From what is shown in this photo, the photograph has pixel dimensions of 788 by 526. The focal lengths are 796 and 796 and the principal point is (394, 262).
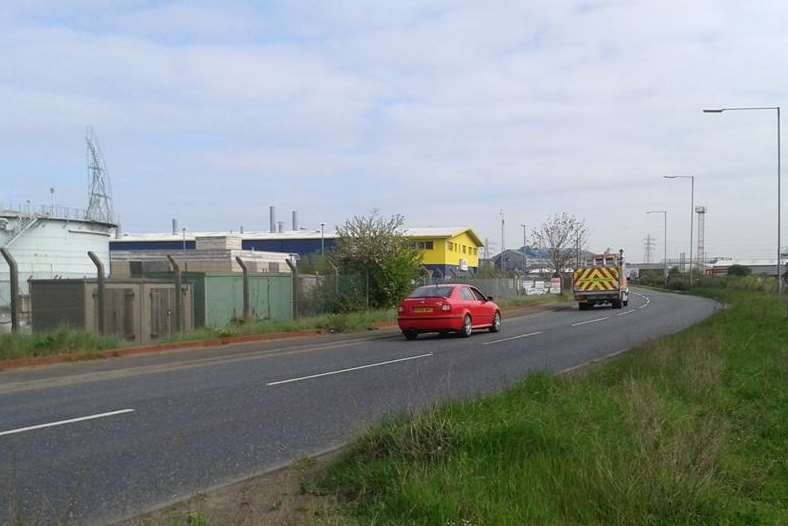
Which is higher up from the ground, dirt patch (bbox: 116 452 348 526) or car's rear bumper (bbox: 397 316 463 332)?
dirt patch (bbox: 116 452 348 526)

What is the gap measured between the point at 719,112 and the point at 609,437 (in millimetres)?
22322

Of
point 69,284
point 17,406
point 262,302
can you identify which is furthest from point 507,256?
point 17,406

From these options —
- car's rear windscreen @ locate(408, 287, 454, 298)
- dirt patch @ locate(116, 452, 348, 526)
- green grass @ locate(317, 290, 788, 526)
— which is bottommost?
dirt patch @ locate(116, 452, 348, 526)

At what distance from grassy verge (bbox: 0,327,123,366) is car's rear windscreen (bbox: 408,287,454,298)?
7822 millimetres

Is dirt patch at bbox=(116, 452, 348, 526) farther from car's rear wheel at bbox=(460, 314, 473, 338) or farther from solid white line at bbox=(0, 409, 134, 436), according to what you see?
car's rear wheel at bbox=(460, 314, 473, 338)

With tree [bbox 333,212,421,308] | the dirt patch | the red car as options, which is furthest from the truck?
the dirt patch

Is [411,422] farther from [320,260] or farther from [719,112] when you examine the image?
[320,260]

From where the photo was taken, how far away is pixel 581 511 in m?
4.85

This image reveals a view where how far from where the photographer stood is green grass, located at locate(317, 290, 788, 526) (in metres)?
4.83

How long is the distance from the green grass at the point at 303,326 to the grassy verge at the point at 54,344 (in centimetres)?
229

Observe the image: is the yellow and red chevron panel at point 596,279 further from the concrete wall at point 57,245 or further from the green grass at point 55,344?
the concrete wall at point 57,245

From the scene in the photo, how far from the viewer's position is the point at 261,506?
5.47 meters

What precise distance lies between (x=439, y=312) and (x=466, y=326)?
1.01m

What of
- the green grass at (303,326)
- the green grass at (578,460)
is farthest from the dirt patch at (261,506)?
the green grass at (303,326)
